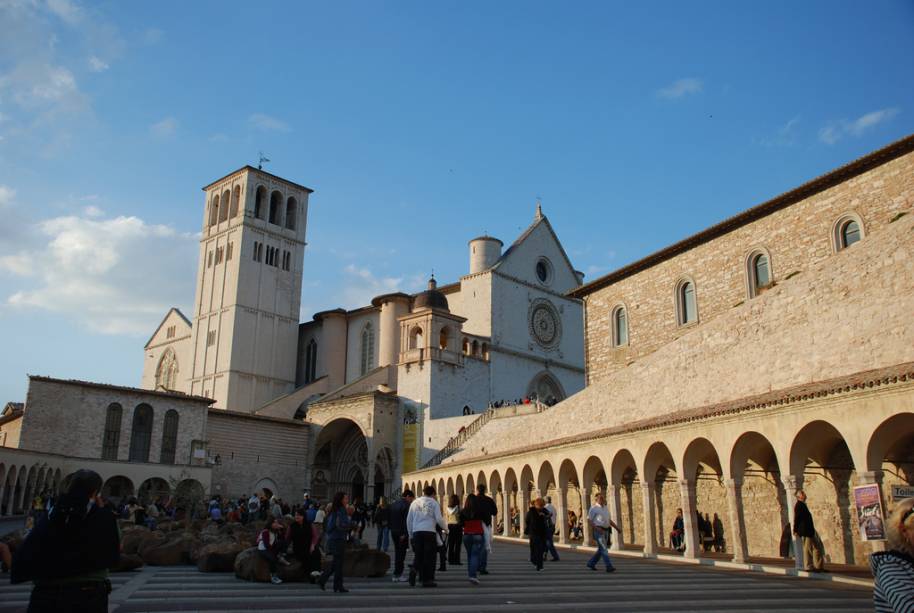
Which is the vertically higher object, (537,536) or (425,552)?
(537,536)

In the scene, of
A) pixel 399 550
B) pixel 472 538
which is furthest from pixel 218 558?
pixel 472 538

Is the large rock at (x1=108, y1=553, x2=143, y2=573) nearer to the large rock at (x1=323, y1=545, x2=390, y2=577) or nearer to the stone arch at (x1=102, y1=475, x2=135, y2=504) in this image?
the large rock at (x1=323, y1=545, x2=390, y2=577)

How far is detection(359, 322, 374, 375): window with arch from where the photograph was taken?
5716 cm

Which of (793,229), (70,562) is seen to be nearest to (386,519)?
(70,562)

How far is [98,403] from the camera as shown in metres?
39.8

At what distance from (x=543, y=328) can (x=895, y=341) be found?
38.7 metres

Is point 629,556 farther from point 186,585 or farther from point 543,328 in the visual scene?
point 543,328

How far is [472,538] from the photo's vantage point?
1255cm

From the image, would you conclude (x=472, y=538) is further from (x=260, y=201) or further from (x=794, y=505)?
(x=260, y=201)

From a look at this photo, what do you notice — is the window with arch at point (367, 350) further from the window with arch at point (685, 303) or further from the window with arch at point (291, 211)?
the window with arch at point (685, 303)

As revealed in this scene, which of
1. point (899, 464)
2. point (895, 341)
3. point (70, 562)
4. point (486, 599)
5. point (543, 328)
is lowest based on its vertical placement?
point (486, 599)

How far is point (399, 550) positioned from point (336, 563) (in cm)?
263

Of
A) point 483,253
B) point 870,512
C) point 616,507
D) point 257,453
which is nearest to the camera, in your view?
point 870,512

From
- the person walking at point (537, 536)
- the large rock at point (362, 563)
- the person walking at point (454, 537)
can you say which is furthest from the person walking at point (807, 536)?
the large rock at point (362, 563)
